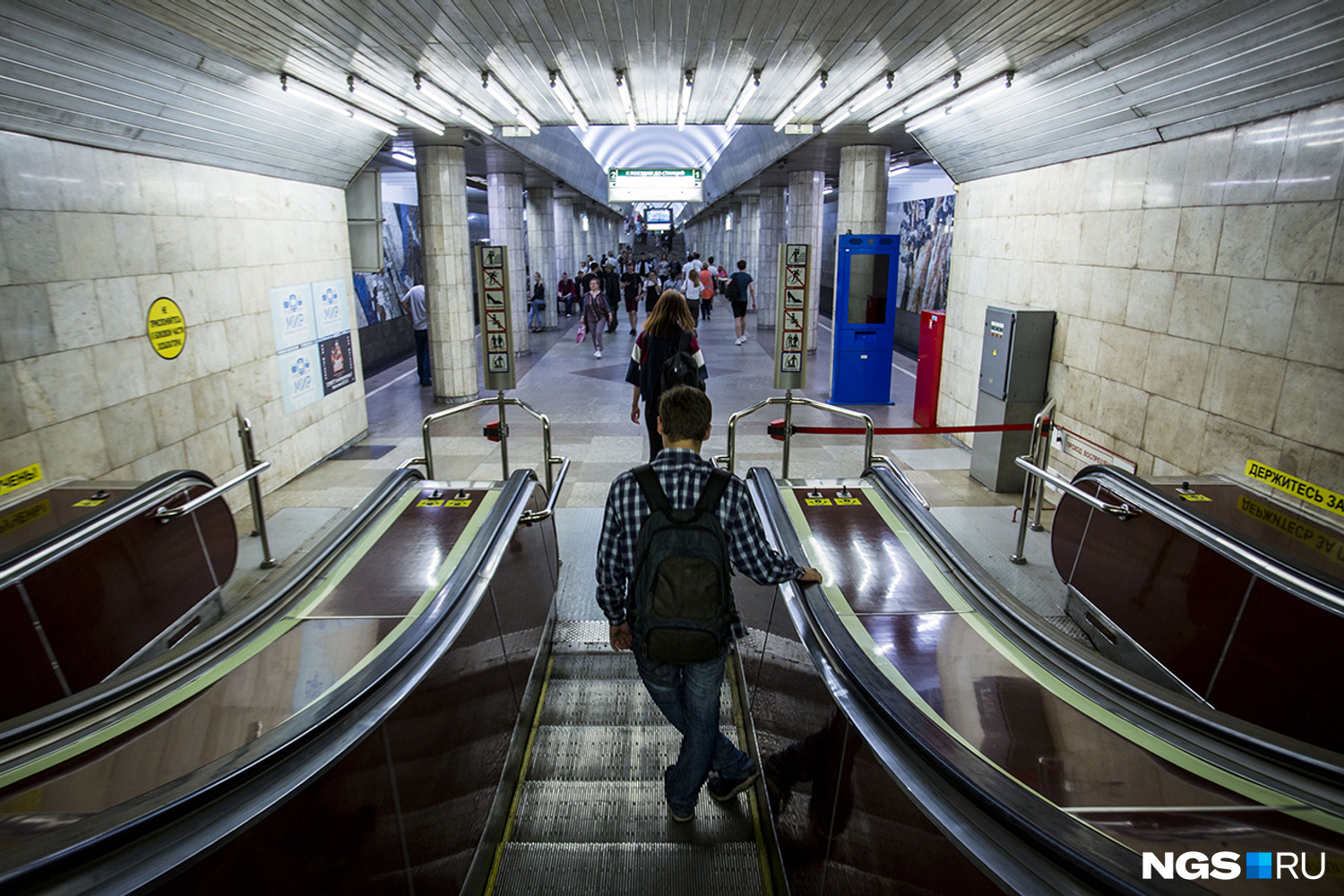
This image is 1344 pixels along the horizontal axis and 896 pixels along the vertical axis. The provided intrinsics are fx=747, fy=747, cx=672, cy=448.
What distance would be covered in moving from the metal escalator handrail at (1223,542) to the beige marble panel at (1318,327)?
126cm

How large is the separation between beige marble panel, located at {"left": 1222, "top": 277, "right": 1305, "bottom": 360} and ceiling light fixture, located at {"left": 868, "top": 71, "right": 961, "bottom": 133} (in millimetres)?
3223

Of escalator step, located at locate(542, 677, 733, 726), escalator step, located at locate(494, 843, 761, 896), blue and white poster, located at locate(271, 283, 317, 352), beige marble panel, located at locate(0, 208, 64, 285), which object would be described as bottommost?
escalator step, located at locate(542, 677, 733, 726)

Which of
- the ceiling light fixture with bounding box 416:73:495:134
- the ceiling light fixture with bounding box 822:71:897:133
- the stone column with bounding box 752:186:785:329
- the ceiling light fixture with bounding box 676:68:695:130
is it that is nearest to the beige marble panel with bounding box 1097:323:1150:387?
the ceiling light fixture with bounding box 822:71:897:133

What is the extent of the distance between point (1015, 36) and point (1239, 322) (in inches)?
103

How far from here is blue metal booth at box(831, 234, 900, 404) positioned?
1141 centimetres

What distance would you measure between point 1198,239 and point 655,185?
2526cm

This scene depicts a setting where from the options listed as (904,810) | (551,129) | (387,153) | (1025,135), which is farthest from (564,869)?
(551,129)

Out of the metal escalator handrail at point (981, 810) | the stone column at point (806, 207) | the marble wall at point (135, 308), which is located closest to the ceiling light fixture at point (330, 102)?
the marble wall at point (135, 308)

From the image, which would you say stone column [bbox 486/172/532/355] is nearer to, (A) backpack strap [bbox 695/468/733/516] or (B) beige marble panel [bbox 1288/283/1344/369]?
(B) beige marble panel [bbox 1288/283/1344/369]

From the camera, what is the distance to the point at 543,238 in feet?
74.0

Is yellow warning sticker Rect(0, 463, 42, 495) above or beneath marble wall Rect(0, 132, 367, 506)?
beneath

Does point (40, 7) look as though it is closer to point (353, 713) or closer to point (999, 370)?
point (353, 713)

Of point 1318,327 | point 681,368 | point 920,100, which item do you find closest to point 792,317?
point 920,100

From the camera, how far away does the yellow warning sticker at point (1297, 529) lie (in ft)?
13.1
